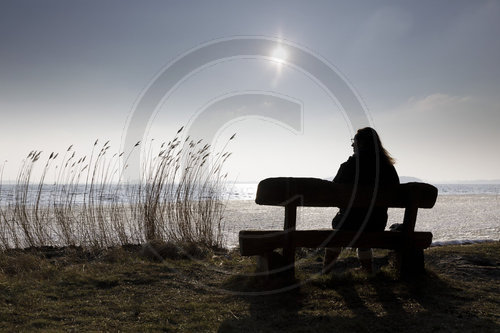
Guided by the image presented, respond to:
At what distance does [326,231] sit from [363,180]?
770 mm

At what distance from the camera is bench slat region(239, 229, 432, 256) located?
425cm

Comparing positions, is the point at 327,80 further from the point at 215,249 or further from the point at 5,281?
the point at 5,281

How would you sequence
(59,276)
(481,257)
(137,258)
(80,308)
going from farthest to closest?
(137,258), (481,257), (59,276), (80,308)

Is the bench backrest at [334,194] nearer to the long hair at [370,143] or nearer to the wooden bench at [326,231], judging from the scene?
the wooden bench at [326,231]

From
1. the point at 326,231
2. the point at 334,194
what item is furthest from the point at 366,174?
the point at 326,231

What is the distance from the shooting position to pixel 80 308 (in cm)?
384

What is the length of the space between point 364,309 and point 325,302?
38cm

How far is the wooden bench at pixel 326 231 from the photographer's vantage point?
4195 mm

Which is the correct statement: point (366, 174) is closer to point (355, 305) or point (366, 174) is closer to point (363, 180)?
point (363, 180)

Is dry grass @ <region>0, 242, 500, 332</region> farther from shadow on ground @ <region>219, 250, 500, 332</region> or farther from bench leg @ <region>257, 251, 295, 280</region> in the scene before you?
bench leg @ <region>257, 251, 295, 280</region>

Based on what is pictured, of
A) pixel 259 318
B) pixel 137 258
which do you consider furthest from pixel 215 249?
pixel 259 318

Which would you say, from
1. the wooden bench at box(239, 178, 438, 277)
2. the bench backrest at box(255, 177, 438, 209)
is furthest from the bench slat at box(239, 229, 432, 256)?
the bench backrest at box(255, 177, 438, 209)

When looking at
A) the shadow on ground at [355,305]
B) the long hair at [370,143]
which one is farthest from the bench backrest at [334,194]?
the shadow on ground at [355,305]

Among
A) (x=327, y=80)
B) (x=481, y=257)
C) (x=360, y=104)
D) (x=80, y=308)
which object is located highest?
(x=327, y=80)
